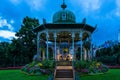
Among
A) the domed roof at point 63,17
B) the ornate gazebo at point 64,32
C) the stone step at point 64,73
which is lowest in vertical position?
the stone step at point 64,73

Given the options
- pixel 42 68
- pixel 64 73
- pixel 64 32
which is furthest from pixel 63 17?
pixel 64 73

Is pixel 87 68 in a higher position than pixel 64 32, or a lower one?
lower

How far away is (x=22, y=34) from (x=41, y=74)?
26.6 meters

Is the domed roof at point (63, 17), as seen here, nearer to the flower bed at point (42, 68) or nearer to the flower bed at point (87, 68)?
the flower bed at point (87, 68)

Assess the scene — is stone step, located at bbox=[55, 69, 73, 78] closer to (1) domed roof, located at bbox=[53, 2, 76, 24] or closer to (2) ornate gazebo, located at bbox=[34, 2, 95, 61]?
(2) ornate gazebo, located at bbox=[34, 2, 95, 61]

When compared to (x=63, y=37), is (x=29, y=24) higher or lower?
higher

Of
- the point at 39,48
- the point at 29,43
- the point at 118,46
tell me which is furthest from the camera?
the point at 118,46

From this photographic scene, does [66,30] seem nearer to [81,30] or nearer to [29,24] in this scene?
[81,30]

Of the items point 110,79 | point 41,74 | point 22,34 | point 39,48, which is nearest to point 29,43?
point 22,34

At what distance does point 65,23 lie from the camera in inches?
1043

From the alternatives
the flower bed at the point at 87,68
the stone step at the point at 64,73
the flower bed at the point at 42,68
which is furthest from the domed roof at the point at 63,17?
the stone step at the point at 64,73

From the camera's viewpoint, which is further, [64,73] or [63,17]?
[63,17]

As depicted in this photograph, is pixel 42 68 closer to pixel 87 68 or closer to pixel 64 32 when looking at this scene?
pixel 87 68

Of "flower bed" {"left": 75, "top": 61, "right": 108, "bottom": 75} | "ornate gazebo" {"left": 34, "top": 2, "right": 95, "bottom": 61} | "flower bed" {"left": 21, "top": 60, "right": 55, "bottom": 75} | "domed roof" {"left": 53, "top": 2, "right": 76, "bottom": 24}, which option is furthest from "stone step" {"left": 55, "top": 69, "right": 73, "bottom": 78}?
"domed roof" {"left": 53, "top": 2, "right": 76, "bottom": 24}
